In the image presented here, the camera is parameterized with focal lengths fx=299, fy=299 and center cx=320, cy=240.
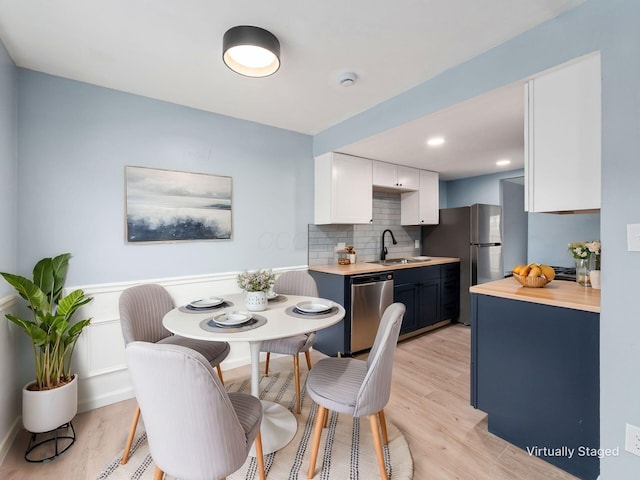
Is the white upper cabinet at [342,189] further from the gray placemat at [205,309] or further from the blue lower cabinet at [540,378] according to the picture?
the blue lower cabinet at [540,378]

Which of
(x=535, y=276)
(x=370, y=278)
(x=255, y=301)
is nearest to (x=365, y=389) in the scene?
(x=255, y=301)

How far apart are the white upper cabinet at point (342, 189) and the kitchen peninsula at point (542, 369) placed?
5.48 feet

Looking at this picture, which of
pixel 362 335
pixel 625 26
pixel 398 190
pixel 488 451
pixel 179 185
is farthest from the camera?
pixel 398 190

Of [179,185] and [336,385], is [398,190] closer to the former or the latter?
[179,185]

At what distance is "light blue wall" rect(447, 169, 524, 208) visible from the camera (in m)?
4.32

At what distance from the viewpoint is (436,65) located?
1971mm

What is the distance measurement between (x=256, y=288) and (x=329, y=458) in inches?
41.4

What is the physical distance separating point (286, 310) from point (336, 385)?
56 centimetres

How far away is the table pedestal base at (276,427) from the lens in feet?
5.74

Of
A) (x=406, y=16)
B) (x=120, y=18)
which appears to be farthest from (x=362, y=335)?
(x=120, y=18)

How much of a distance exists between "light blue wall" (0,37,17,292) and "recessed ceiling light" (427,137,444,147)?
3.07m

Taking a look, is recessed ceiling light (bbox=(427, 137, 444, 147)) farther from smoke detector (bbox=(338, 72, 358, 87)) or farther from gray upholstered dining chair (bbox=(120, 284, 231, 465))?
gray upholstered dining chair (bbox=(120, 284, 231, 465))

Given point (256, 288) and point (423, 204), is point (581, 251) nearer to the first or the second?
point (256, 288)

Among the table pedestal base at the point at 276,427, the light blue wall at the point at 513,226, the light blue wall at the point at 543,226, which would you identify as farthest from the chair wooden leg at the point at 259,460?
the light blue wall at the point at 513,226
